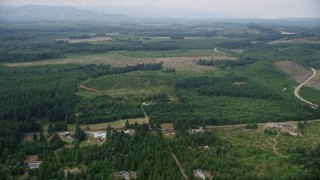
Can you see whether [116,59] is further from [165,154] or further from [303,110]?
[165,154]

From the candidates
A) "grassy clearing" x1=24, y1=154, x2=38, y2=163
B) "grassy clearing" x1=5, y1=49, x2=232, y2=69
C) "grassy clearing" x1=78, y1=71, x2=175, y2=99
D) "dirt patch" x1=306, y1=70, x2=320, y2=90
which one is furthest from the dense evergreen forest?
"grassy clearing" x1=5, y1=49, x2=232, y2=69

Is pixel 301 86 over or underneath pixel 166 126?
underneath

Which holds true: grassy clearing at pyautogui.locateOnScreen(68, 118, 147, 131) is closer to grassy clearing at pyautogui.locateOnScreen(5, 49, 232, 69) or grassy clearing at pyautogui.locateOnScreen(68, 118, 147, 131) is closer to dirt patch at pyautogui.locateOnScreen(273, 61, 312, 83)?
dirt patch at pyautogui.locateOnScreen(273, 61, 312, 83)

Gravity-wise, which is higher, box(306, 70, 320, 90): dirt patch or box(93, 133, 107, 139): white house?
box(93, 133, 107, 139): white house

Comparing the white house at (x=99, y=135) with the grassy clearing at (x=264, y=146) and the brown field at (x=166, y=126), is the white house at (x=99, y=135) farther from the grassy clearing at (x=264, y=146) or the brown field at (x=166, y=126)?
the grassy clearing at (x=264, y=146)

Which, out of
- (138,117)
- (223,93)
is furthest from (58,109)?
(223,93)

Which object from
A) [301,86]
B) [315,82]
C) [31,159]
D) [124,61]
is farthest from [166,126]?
[124,61]

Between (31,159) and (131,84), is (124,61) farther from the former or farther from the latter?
(31,159)

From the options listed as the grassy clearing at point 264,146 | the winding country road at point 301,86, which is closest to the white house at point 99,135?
the grassy clearing at point 264,146
